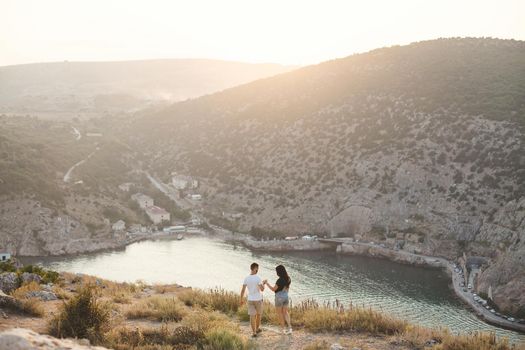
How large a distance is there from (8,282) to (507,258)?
5139cm

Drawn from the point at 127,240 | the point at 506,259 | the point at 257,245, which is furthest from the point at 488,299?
the point at 127,240

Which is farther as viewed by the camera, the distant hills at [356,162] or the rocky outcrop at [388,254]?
the distant hills at [356,162]

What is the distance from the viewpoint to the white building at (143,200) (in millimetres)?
88412

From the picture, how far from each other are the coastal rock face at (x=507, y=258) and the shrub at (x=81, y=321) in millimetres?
46717

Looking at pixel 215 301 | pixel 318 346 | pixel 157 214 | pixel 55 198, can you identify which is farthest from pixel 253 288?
pixel 157 214

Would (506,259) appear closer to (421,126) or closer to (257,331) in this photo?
(421,126)

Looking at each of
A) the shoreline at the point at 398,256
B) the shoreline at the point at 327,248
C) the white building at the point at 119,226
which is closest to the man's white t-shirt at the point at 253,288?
the shoreline at the point at 398,256

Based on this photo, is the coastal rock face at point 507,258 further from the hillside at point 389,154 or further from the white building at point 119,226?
the white building at point 119,226

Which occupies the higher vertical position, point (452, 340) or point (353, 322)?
point (452, 340)

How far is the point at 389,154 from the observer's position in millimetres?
82438

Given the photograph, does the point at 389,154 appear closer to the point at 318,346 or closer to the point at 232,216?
the point at 232,216

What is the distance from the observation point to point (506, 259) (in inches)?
2112

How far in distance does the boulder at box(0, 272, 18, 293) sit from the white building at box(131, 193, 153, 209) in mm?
71088

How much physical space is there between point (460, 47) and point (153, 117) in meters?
86.6
